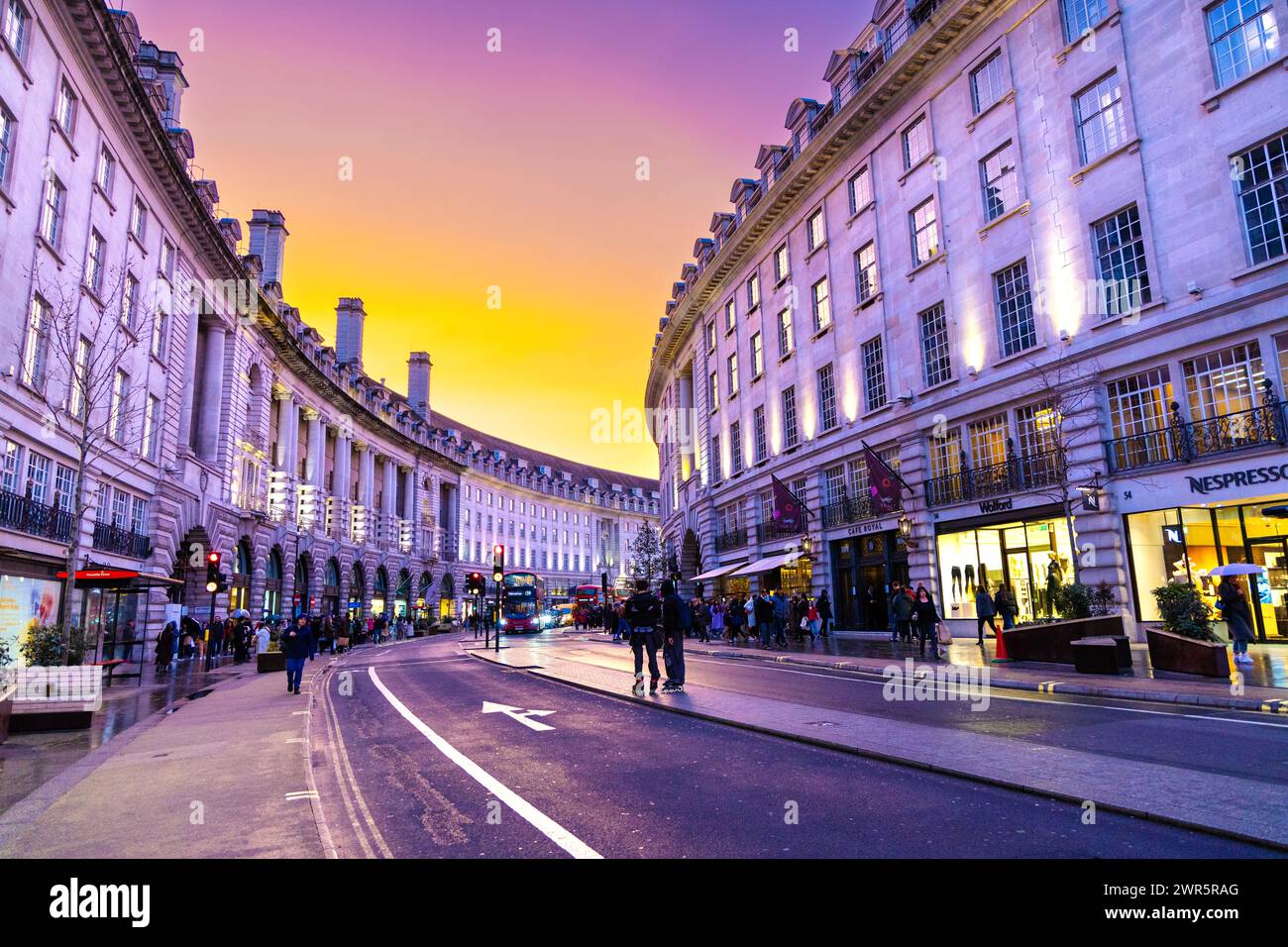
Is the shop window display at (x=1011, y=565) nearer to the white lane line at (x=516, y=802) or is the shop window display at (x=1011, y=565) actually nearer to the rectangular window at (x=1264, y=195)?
the rectangular window at (x=1264, y=195)

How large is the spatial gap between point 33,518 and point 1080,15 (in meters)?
32.8

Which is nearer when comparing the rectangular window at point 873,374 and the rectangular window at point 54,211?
the rectangular window at point 54,211

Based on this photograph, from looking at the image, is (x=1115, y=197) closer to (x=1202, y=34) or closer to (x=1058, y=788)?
(x=1202, y=34)

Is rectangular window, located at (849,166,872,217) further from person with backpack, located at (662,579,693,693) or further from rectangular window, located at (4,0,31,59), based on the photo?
rectangular window, located at (4,0,31,59)

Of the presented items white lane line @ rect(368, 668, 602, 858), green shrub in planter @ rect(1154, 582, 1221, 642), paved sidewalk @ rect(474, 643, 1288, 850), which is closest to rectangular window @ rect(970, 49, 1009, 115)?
green shrub in planter @ rect(1154, 582, 1221, 642)

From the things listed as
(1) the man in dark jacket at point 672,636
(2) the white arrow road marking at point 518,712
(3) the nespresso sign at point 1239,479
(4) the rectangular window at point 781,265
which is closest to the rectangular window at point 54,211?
(2) the white arrow road marking at point 518,712

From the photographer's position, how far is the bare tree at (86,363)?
19938mm

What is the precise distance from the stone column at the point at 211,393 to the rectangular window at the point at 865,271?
30512 millimetres

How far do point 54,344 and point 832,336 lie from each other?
26.9m

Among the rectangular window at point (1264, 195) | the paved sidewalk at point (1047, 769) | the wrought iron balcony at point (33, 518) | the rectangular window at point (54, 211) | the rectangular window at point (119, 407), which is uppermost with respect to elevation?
the rectangular window at point (54, 211)

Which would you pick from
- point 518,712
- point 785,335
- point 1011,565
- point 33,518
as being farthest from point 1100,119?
point 33,518

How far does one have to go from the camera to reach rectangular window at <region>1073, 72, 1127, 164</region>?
20.6 m

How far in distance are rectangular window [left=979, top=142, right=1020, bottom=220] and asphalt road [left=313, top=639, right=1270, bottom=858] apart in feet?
69.4
